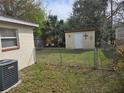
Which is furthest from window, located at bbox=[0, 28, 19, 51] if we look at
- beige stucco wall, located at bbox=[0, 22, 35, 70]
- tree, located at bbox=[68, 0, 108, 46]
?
tree, located at bbox=[68, 0, 108, 46]

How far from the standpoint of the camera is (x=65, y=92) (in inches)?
223

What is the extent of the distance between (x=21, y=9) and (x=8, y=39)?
47.0 ft

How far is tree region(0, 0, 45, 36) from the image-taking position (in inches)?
832

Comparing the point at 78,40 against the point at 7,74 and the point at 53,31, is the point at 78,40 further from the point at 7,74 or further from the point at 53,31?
the point at 7,74

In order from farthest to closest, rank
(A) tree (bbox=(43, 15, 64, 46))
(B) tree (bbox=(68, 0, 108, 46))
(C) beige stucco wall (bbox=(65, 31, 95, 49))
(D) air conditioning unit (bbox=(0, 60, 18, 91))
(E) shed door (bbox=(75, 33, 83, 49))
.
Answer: (B) tree (bbox=(68, 0, 108, 46)) → (A) tree (bbox=(43, 15, 64, 46)) → (E) shed door (bbox=(75, 33, 83, 49)) → (C) beige stucco wall (bbox=(65, 31, 95, 49)) → (D) air conditioning unit (bbox=(0, 60, 18, 91))

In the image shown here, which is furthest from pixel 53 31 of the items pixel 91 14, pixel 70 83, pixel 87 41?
pixel 70 83

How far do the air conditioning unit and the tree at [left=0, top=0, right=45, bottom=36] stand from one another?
1517 cm

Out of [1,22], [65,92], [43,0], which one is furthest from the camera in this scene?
[43,0]

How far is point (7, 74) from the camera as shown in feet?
19.3

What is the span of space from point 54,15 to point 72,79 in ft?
79.8

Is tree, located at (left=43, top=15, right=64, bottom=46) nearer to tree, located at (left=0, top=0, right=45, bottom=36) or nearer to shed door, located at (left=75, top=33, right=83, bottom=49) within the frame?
shed door, located at (left=75, top=33, right=83, bottom=49)

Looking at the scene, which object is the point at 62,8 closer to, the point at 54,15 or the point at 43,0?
the point at 54,15

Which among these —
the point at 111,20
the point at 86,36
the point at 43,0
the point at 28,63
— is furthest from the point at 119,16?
the point at 28,63

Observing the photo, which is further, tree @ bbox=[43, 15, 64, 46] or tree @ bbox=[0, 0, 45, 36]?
tree @ bbox=[43, 15, 64, 46]
